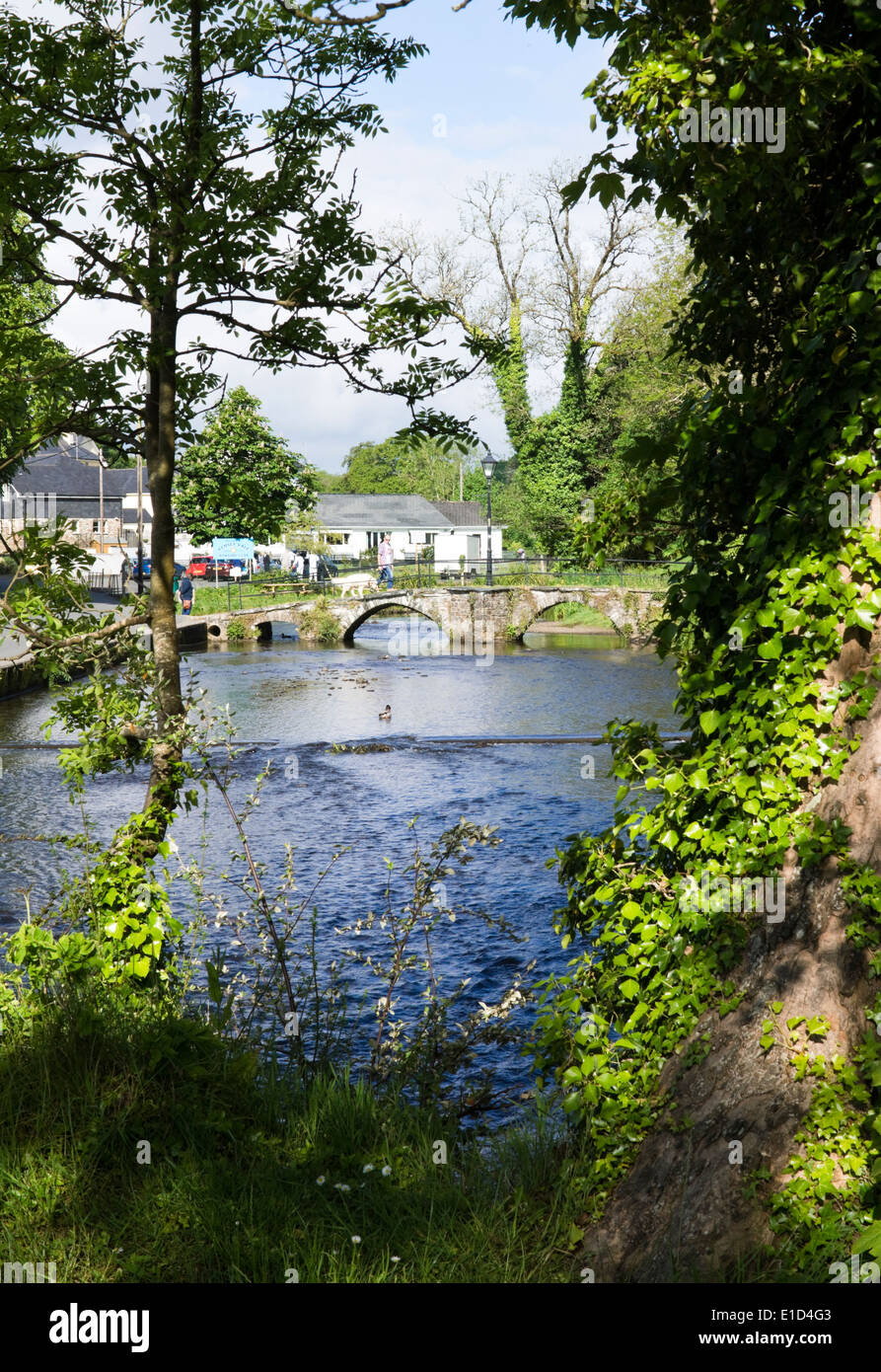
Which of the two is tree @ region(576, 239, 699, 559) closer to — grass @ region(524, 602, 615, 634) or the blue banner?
grass @ region(524, 602, 615, 634)

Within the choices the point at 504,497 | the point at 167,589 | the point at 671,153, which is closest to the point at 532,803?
the point at 167,589

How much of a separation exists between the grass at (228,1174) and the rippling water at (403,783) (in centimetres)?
142

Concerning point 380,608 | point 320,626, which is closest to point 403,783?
point 320,626

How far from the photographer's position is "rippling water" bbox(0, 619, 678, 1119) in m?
11.3

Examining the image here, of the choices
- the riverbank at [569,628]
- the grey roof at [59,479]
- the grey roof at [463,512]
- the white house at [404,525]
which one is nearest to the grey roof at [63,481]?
the grey roof at [59,479]

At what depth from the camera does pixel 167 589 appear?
6.59m

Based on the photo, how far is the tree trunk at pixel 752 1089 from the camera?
3.86 metres

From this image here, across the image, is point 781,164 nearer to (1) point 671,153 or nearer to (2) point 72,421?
(1) point 671,153

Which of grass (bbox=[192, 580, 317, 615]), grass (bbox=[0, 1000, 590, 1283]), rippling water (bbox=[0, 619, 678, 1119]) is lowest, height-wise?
rippling water (bbox=[0, 619, 678, 1119])

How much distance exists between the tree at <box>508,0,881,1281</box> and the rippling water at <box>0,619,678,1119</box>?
102cm

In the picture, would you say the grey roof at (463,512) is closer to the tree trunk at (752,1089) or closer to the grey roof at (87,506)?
the grey roof at (87,506)

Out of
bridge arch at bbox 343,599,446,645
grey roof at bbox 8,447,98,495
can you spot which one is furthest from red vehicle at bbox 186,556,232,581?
bridge arch at bbox 343,599,446,645

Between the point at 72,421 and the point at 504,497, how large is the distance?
2800 inches
